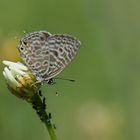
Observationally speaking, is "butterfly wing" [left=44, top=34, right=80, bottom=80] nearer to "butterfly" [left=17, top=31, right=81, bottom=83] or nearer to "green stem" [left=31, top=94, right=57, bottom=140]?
"butterfly" [left=17, top=31, right=81, bottom=83]

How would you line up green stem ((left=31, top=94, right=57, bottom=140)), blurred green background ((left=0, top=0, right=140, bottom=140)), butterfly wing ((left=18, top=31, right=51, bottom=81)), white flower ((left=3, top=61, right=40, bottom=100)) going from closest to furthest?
green stem ((left=31, top=94, right=57, bottom=140)) < white flower ((left=3, top=61, right=40, bottom=100)) < butterfly wing ((left=18, top=31, right=51, bottom=81)) < blurred green background ((left=0, top=0, right=140, bottom=140))

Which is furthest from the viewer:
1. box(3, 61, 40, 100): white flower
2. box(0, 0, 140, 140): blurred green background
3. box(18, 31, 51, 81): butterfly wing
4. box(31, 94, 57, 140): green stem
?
box(0, 0, 140, 140): blurred green background

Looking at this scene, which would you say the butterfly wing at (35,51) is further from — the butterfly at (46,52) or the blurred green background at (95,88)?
the blurred green background at (95,88)

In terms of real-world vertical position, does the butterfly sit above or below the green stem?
above

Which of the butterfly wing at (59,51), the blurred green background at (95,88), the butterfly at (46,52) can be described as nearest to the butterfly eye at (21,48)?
the butterfly at (46,52)

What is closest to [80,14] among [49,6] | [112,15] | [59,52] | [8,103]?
[49,6]

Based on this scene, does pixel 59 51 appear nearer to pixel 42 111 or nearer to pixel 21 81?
pixel 21 81

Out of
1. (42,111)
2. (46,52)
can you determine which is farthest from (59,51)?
(42,111)

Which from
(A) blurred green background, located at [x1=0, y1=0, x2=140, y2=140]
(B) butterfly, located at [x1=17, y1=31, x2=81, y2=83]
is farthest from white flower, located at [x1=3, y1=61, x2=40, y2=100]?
(A) blurred green background, located at [x1=0, y1=0, x2=140, y2=140]
